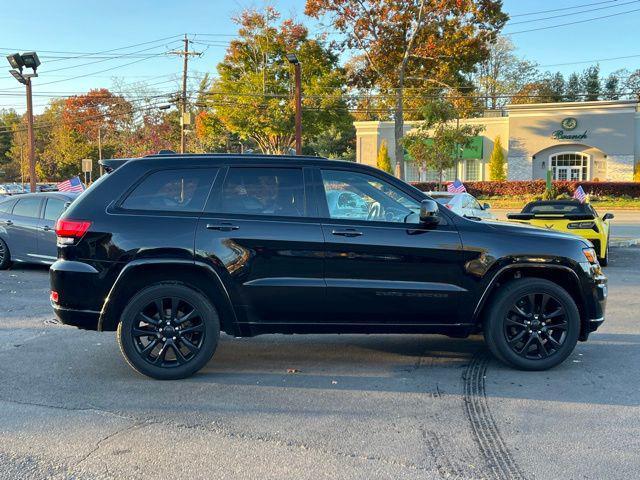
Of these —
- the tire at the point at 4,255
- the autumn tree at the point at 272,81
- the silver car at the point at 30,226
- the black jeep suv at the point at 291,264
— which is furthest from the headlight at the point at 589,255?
the autumn tree at the point at 272,81

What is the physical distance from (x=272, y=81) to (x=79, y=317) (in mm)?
31001

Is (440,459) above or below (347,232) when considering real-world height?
below

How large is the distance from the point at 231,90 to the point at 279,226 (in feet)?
102

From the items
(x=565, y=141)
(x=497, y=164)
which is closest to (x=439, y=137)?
(x=497, y=164)

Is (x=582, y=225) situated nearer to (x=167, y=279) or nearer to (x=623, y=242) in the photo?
(x=623, y=242)

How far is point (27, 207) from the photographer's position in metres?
11.6

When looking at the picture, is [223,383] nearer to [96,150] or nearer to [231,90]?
[231,90]

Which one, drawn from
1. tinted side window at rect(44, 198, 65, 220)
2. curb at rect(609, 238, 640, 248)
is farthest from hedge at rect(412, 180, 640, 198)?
tinted side window at rect(44, 198, 65, 220)

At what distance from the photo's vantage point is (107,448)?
3.86 meters

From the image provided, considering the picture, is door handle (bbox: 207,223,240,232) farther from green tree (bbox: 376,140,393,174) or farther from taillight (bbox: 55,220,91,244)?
green tree (bbox: 376,140,393,174)

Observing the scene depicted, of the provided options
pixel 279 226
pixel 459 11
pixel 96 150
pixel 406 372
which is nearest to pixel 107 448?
pixel 279 226

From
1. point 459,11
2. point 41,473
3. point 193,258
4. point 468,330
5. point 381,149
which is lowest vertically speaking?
point 41,473

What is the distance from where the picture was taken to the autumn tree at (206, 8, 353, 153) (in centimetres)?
3334

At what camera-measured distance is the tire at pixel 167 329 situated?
16.8ft
